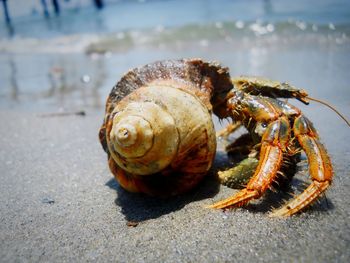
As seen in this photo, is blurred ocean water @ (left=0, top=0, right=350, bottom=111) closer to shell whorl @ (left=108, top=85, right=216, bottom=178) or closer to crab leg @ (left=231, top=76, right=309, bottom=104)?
crab leg @ (left=231, top=76, right=309, bottom=104)

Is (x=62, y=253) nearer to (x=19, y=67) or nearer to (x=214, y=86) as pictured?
(x=214, y=86)

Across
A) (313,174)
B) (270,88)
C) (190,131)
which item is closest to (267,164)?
(313,174)

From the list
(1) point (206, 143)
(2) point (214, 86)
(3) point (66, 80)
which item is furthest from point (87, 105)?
(1) point (206, 143)

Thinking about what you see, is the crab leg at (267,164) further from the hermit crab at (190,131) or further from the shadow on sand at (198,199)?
the shadow on sand at (198,199)

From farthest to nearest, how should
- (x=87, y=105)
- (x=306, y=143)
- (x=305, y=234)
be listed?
1. (x=87, y=105)
2. (x=306, y=143)
3. (x=305, y=234)

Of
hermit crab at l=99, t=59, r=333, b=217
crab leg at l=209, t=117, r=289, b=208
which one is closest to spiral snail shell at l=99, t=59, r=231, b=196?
hermit crab at l=99, t=59, r=333, b=217
